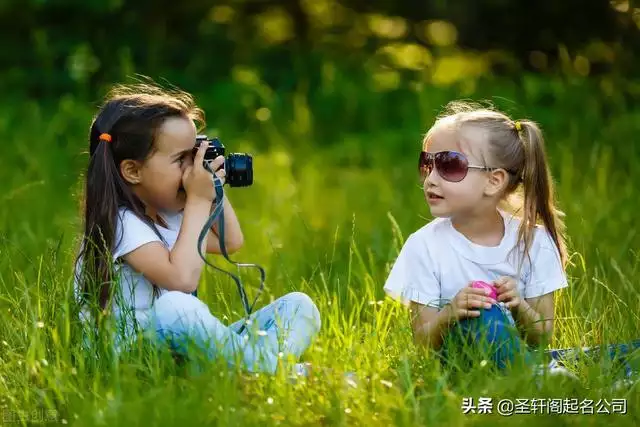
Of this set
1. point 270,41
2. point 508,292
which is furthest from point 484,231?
point 270,41

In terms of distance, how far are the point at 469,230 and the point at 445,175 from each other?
204 mm

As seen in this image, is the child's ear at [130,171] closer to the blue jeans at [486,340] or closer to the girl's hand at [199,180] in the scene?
the girl's hand at [199,180]

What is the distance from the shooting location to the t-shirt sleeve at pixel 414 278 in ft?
11.4

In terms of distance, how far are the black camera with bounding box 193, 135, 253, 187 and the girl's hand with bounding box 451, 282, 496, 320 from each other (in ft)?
2.42

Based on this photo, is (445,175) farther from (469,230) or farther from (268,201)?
(268,201)

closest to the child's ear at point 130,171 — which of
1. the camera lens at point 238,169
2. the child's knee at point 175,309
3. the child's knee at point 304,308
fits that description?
the camera lens at point 238,169

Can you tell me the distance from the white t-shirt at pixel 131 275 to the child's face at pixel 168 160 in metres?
0.11

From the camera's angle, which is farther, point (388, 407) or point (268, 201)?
point (268, 201)

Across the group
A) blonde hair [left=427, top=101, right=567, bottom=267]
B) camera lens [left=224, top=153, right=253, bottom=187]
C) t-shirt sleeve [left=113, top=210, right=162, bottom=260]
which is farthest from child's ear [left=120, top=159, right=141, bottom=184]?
blonde hair [left=427, top=101, right=567, bottom=267]

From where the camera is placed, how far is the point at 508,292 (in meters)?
3.38

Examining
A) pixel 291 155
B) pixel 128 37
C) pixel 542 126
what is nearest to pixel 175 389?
pixel 291 155

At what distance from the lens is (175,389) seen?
10.1 feet

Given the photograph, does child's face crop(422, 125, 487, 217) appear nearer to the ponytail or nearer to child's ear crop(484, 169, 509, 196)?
child's ear crop(484, 169, 509, 196)

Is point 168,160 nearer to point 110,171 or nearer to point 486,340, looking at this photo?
point 110,171
